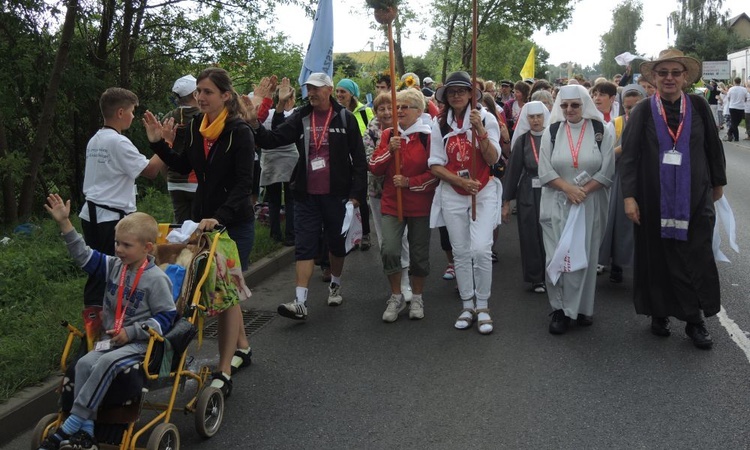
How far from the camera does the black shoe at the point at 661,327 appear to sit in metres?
5.79

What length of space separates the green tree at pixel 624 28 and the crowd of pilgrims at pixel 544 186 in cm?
9966

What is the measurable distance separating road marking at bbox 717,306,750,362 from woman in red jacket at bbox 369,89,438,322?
240cm

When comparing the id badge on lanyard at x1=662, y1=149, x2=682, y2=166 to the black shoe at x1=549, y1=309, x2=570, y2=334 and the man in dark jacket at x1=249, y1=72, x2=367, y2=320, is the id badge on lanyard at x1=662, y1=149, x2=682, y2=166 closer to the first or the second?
the black shoe at x1=549, y1=309, x2=570, y2=334

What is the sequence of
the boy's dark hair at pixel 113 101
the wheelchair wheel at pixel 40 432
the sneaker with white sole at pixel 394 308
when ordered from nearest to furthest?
the wheelchair wheel at pixel 40 432 < the boy's dark hair at pixel 113 101 < the sneaker with white sole at pixel 394 308

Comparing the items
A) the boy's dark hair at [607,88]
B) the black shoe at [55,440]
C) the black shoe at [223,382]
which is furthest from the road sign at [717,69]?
the black shoe at [55,440]

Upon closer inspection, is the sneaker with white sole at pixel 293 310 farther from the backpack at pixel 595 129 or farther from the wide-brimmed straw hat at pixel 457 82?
the backpack at pixel 595 129

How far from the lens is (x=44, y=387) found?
4.61 m

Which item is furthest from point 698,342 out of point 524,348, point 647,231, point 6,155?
point 6,155

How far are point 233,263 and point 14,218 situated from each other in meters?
7.18

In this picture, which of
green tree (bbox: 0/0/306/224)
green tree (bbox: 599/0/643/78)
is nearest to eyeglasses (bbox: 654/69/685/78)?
green tree (bbox: 0/0/306/224)

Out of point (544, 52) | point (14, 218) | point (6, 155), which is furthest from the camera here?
point (544, 52)

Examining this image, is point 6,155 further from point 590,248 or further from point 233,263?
point 590,248

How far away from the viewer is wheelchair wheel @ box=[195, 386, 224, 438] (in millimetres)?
4086

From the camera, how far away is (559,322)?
5.99m
